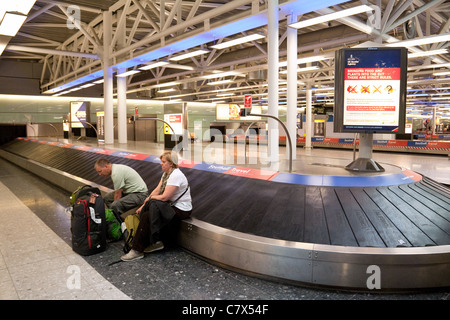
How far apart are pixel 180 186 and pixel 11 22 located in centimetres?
697

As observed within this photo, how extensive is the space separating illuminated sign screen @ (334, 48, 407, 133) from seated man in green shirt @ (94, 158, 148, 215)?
3518 millimetres

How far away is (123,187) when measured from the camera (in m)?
5.61

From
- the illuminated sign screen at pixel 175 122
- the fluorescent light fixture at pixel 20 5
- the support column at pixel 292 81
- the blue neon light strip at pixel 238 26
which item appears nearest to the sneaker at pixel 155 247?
the support column at pixel 292 81

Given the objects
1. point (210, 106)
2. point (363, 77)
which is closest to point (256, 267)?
point (363, 77)

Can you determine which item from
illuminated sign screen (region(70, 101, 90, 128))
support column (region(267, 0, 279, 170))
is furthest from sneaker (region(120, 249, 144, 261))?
illuminated sign screen (region(70, 101, 90, 128))

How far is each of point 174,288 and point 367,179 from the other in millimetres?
2983

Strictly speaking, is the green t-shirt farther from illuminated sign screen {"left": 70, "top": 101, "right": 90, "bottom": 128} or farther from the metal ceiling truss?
illuminated sign screen {"left": 70, "top": 101, "right": 90, "bottom": 128}

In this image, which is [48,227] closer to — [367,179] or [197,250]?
[197,250]

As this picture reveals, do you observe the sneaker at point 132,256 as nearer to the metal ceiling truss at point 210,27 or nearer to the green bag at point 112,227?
the green bag at point 112,227

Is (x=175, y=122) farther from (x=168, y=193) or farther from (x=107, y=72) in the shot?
(x=168, y=193)

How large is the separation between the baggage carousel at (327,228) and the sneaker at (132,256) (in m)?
0.63

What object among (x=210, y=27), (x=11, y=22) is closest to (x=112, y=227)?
(x=210, y=27)

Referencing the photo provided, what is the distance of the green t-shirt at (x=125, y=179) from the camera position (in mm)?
5438

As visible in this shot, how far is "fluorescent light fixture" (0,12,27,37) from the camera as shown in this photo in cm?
779
